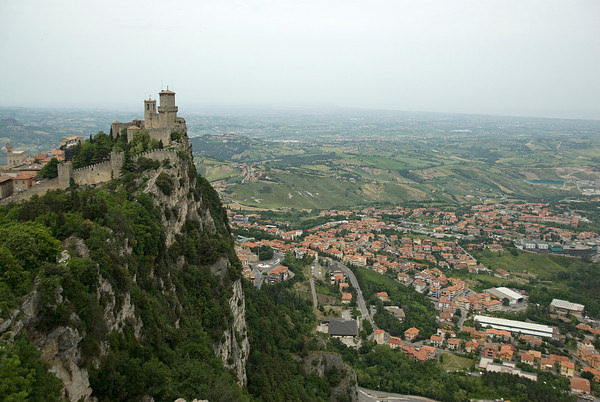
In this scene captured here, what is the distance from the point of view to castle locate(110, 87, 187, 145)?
35531 mm

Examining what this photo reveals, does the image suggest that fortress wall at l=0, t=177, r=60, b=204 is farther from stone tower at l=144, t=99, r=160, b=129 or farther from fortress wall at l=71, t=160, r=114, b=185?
stone tower at l=144, t=99, r=160, b=129

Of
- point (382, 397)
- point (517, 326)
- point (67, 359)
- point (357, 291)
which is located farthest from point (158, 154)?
point (517, 326)

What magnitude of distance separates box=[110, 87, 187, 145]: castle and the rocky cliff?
374 centimetres

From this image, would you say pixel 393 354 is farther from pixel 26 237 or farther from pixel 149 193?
pixel 26 237

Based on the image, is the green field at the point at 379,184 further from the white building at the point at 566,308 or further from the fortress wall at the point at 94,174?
the fortress wall at the point at 94,174

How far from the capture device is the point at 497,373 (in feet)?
156

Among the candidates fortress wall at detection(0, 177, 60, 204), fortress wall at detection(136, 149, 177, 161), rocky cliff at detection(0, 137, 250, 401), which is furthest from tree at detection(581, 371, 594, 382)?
fortress wall at detection(0, 177, 60, 204)

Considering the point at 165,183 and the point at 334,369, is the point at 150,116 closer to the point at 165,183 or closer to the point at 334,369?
the point at 165,183

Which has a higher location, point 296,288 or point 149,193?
point 149,193

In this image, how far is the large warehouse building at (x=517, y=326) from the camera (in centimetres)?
5888

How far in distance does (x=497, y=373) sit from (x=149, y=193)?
39.5 m

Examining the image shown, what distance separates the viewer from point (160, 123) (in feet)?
124

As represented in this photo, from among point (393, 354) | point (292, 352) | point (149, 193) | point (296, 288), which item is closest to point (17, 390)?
point (149, 193)

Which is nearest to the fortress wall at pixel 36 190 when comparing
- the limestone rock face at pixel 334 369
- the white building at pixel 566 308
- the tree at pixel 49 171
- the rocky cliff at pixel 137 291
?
A: the tree at pixel 49 171
